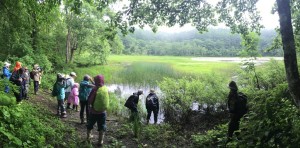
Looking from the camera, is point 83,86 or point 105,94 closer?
point 105,94

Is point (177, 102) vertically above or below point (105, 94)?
below

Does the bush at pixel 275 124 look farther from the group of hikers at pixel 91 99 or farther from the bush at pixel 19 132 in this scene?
the bush at pixel 19 132

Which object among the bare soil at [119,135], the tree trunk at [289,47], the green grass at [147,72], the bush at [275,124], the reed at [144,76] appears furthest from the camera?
the green grass at [147,72]

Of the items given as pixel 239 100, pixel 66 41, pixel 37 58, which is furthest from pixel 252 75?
pixel 66 41

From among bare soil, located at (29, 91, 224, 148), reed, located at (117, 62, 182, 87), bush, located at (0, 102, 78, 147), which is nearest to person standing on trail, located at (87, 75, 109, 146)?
bare soil, located at (29, 91, 224, 148)

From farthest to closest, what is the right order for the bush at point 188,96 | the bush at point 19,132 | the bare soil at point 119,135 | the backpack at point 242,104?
the bush at point 188,96 → the bare soil at point 119,135 → the backpack at point 242,104 → the bush at point 19,132

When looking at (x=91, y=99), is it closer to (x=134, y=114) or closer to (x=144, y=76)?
(x=134, y=114)

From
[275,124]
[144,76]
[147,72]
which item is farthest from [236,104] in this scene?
[147,72]

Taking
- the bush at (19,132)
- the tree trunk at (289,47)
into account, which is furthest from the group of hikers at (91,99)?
the tree trunk at (289,47)

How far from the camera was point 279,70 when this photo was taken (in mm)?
16859

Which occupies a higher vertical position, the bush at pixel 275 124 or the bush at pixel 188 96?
the bush at pixel 275 124

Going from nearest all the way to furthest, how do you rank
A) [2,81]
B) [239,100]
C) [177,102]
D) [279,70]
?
[2,81] → [239,100] → [177,102] → [279,70]

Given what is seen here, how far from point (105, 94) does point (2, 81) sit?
103 inches

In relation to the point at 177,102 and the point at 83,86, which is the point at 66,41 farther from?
the point at 83,86
